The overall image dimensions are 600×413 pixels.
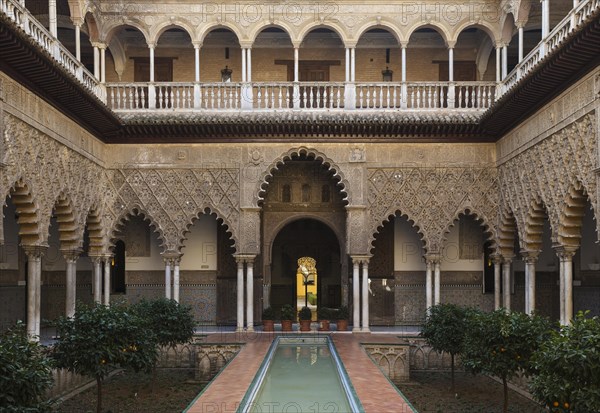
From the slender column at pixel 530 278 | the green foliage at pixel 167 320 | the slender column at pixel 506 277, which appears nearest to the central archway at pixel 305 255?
the slender column at pixel 506 277

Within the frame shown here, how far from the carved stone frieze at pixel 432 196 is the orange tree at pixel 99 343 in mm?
7351

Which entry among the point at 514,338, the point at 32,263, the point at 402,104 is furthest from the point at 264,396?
the point at 402,104

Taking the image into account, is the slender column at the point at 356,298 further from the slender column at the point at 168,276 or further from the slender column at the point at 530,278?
the slender column at the point at 168,276

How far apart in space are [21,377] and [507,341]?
6031 millimetres

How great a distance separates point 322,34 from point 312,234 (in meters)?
5.53

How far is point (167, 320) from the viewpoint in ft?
40.7

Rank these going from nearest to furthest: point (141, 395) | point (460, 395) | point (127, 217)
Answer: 1. point (141, 395)
2. point (460, 395)
3. point (127, 217)

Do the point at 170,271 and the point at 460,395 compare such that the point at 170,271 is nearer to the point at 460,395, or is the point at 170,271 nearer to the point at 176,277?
the point at 176,277

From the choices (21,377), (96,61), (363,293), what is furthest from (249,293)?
(21,377)

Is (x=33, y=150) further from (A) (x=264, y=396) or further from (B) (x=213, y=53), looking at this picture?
(B) (x=213, y=53)

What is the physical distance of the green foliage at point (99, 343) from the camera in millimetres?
9305

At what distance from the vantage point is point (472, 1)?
51.8 ft

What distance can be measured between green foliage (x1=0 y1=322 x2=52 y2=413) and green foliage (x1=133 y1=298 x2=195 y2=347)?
566 centimetres

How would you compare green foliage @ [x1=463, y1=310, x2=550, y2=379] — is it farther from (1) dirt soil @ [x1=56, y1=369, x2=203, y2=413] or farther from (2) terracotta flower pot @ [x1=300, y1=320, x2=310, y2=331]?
(2) terracotta flower pot @ [x1=300, y1=320, x2=310, y2=331]
